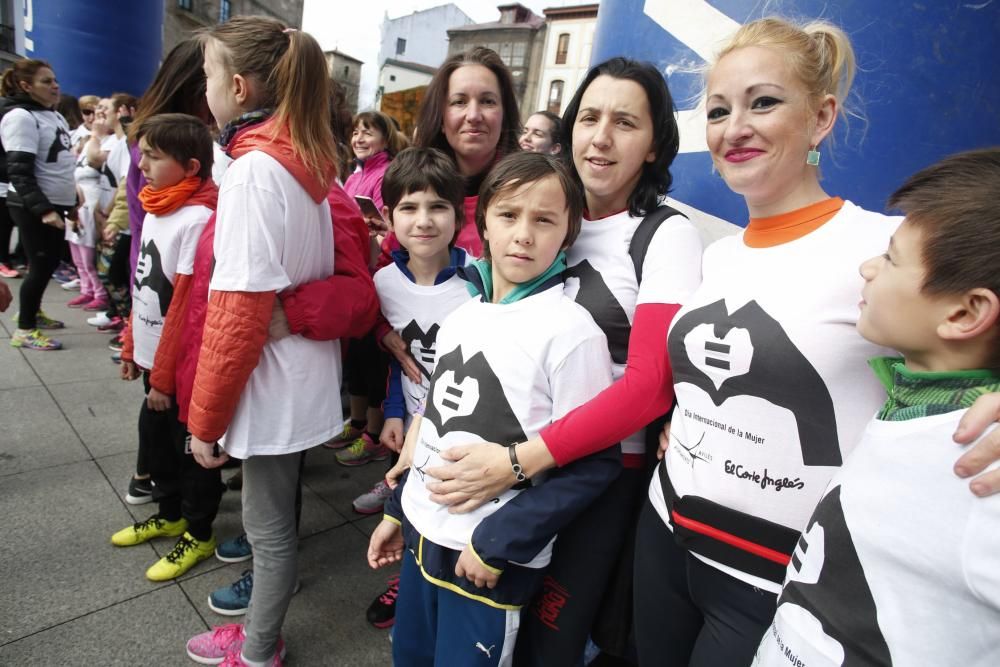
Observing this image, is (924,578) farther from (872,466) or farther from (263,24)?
(263,24)

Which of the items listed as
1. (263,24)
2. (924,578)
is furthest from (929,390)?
(263,24)

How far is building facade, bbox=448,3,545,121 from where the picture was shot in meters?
31.2

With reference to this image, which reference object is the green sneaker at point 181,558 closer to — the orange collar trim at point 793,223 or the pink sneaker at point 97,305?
the orange collar trim at point 793,223

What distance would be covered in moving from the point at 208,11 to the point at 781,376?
2815 cm

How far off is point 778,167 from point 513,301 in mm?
685

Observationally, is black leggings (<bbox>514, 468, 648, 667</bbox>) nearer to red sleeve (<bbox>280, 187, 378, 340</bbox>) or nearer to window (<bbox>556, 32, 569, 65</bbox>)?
red sleeve (<bbox>280, 187, 378, 340</bbox>)

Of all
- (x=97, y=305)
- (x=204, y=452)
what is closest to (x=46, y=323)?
(x=97, y=305)

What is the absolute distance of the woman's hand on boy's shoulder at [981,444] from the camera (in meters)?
0.68

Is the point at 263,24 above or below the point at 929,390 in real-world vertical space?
above

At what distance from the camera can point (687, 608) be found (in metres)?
1.25

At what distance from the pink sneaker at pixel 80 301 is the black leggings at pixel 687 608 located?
22.3 feet

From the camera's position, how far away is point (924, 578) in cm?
74

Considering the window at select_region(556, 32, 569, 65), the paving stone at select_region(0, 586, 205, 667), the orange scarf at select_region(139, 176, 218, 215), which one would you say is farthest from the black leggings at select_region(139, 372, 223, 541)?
the window at select_region(556, 32, 569, 65)

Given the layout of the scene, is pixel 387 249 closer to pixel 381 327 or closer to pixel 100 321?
pixel 381 327
